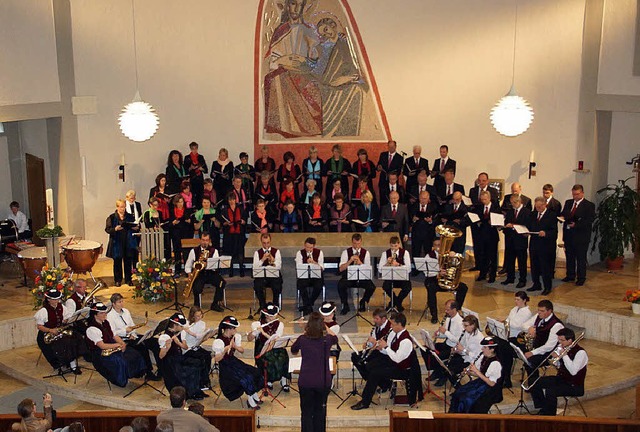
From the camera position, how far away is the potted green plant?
1605cm

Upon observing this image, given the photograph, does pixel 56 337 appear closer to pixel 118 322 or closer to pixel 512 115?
pixel 118 322

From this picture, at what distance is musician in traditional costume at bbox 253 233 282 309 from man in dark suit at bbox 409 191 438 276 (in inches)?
115

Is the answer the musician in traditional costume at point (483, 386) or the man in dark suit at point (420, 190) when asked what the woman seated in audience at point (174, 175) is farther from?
the musician in traditional costume at point (483, 386)

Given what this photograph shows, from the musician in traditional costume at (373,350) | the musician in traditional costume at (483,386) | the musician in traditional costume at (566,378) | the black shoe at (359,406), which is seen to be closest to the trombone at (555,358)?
the musician in traditional costume at (566,378)

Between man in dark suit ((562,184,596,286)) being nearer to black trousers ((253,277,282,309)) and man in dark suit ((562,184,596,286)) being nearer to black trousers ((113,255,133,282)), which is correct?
black trousers ((253,277,282,309))

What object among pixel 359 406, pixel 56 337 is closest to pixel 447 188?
pixel 359 406

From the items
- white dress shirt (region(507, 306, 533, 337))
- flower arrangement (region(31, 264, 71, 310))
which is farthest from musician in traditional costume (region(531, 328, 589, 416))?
flower arrangement (region(31, 264, 71, 310))

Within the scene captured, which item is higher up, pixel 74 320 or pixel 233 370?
pixel 74 320

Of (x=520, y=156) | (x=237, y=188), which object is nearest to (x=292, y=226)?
(x=237, y=188)

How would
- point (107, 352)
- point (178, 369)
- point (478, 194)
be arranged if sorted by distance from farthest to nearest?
point (478, 194)
point (107, 352)
point (178, 369)

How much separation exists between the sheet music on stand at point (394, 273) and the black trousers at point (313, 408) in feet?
11.6

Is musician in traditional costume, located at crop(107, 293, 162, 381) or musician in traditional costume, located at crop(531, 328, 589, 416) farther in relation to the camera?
musician in traditional costume, located at crop(107, 293, 162, 381)

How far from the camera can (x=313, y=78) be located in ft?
57.4

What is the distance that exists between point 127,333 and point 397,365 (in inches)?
146
